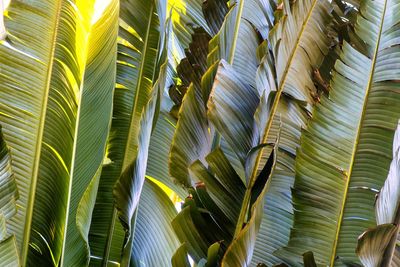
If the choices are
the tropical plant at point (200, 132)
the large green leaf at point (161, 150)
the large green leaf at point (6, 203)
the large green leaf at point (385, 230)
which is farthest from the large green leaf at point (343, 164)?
the large green leaf at point (6, 203)

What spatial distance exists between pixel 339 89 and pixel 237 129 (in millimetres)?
195

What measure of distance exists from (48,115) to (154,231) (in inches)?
11.2

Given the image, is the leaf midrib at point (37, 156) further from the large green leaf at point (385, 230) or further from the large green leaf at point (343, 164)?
the large green leaf at point (385, 230)

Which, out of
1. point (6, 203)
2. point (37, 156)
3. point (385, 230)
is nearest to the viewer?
point (385, 230)

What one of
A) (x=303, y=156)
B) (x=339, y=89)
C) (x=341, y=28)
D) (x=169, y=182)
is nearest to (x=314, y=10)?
(x=341, y=28)

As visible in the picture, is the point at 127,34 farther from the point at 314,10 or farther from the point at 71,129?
the point at 314,10

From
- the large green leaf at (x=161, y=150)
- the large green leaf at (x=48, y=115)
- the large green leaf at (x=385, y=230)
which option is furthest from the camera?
the large green leaf at (x=161, y=150)

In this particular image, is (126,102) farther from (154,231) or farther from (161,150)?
(154,231)

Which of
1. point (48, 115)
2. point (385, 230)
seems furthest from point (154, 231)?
point (385, 230)

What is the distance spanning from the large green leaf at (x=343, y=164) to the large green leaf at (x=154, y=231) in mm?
248

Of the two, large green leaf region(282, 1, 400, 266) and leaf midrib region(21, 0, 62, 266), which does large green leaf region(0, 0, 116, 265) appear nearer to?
leaf midrib region(21, 0, 62, 266)

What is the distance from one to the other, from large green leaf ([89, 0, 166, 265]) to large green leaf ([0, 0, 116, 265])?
8 centimetres

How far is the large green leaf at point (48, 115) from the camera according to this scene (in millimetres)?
1057

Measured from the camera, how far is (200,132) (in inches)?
38.9
